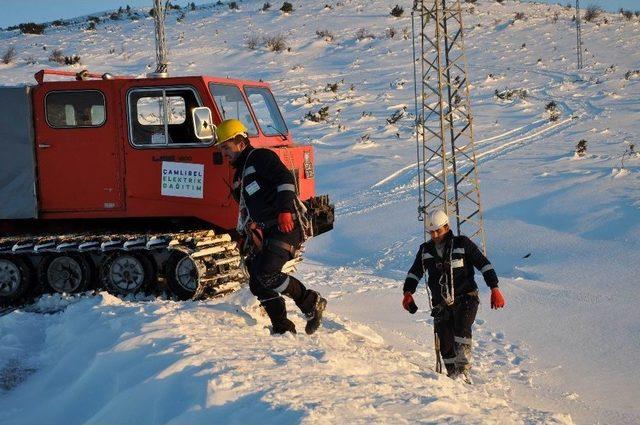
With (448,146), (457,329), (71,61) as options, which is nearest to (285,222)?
(457,329)

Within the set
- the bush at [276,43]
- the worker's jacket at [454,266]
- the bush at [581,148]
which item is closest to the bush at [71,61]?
the bush at [276,43]

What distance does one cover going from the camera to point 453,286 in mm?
7191

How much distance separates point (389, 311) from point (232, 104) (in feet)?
11.0

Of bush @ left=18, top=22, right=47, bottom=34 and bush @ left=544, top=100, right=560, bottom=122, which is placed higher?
bush @ left=18, top=22, right=47, bottom=34

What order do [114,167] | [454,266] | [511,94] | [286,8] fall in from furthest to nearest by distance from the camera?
1. [286,8]
2. [511,94]
3. [114,167]
4. [454,266]

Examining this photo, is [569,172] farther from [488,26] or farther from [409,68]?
[488,26]

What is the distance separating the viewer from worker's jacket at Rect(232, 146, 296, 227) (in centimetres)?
669

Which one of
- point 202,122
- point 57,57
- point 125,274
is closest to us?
point 202,122

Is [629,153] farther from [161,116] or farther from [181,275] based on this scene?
[181,275]

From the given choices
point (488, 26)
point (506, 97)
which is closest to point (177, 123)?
point (506, 97)

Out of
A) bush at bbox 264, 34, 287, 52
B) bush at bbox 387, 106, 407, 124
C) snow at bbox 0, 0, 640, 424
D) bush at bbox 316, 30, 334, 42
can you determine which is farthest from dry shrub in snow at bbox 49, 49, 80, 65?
bush at bbox 387, 106, 407, 124

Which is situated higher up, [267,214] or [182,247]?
[267,214]

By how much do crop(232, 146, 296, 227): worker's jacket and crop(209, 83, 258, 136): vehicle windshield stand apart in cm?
190

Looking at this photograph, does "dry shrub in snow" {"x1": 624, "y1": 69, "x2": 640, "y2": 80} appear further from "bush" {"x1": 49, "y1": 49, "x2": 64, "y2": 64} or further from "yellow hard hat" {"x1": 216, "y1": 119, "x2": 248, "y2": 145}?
"yellow hard hat" {"x1": 216, "y1": 119, "x2": 248, "y2": 145}
